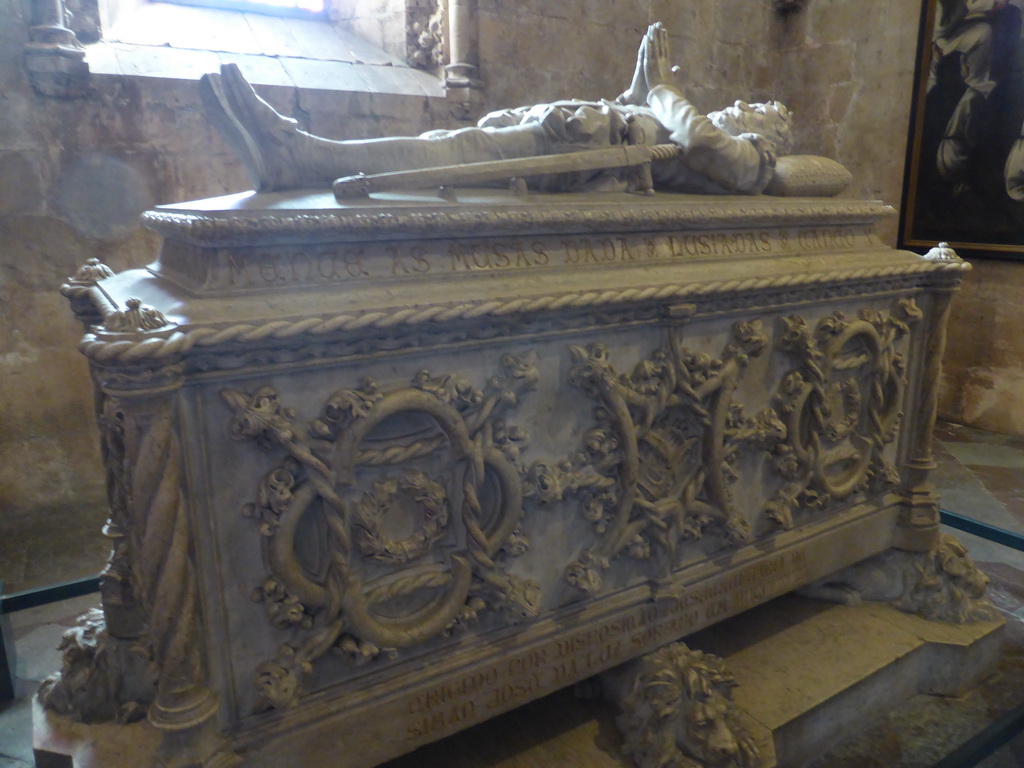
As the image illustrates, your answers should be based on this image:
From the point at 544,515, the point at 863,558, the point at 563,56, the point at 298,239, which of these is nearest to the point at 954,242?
the point at 563,56

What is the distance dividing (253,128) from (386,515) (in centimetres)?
99

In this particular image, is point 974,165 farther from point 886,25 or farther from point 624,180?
point 624,180

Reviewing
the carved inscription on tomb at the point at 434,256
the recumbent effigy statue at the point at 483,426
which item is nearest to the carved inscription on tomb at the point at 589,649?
the recumbent effigy statue at the point at 483,426

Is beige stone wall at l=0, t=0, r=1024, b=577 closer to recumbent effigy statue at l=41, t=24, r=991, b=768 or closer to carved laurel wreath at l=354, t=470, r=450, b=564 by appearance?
recumbent effigy statue at l=41, t=24, r=991, b=768

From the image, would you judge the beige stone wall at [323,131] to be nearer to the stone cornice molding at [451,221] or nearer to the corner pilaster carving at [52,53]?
the corner pilaster carving at [52,53]

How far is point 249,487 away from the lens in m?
1.50

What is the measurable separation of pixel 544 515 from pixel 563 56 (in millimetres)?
4212

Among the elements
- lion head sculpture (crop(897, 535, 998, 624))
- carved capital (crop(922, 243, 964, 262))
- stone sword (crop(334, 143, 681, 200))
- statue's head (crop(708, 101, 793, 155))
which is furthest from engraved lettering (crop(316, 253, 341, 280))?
lion head sculpture (crop(897, 535, 998, 624))

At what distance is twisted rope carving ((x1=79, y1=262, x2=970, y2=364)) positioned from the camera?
1.28 metres

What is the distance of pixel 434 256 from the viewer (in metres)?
1.73

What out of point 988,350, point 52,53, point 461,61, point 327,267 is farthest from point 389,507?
point 988,350

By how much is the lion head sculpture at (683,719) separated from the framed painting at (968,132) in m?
4.49

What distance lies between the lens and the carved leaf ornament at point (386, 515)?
152cm

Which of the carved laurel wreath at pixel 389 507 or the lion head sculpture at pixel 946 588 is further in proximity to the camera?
the lion head sculpture at pixel 946 588
